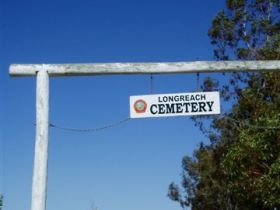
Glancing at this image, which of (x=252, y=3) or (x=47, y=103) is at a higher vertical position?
(x=252, y=3)

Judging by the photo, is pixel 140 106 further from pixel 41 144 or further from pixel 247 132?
pixel 247 132

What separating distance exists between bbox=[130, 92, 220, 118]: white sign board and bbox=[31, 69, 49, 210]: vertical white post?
49.7 inches

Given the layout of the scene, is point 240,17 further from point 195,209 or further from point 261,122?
point 195,209

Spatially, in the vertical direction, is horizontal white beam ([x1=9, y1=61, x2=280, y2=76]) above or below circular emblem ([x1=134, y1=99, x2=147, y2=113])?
above

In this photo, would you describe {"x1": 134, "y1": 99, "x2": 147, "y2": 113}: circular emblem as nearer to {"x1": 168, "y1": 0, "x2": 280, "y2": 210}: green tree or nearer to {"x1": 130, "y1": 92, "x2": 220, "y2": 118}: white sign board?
{"x1": 130, "y1": 92, "x2": 220, "y2": 118}: white sign board

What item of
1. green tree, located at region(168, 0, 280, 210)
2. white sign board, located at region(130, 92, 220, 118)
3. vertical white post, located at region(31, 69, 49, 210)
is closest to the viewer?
vertical white post, located at region(31, 69, 49, 210)

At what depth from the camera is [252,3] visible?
2759cm

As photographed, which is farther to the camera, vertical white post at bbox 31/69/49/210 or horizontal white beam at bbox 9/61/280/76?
horizontal white beam at bbox 9/61/280/76

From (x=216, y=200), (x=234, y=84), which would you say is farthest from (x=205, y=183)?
(x=234, y=84)

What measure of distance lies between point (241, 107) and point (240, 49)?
3.26 metres

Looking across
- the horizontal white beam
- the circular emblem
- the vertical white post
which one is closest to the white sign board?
the circular emblem

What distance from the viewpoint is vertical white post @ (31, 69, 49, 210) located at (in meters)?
9.05

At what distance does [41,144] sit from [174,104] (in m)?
2.00

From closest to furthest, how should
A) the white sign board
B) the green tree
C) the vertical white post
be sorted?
the vertical white post < the white sign board < the green tree
